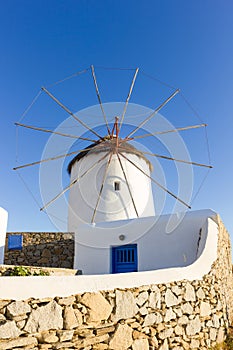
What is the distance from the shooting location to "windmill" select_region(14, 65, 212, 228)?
35.2 feet

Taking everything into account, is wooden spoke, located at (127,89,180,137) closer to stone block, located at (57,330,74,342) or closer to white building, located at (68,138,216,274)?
white building, located at (68,138,216,274)

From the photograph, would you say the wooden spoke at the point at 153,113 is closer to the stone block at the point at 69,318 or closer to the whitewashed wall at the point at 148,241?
the whitewashed wall at the point at 148,241

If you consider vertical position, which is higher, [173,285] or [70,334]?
[173,285]

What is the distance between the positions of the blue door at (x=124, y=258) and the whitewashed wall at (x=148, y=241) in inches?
5.8

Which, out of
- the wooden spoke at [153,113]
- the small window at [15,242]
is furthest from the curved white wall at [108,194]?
the small window at [15,242]

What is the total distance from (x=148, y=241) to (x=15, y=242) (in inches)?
208

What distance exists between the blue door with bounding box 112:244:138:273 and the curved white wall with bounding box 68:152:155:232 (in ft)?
9.40

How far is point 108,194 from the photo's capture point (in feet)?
37.0

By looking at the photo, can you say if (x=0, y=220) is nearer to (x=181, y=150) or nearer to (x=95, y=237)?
(x=95, y=237)

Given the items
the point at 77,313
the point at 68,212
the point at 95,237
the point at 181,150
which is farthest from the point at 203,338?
the point at 68,212

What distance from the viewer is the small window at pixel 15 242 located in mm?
10201

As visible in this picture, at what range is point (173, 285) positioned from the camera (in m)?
4.11

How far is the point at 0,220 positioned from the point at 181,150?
22.1ft

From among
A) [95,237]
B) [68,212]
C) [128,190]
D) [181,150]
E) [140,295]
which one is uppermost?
[181,150]
